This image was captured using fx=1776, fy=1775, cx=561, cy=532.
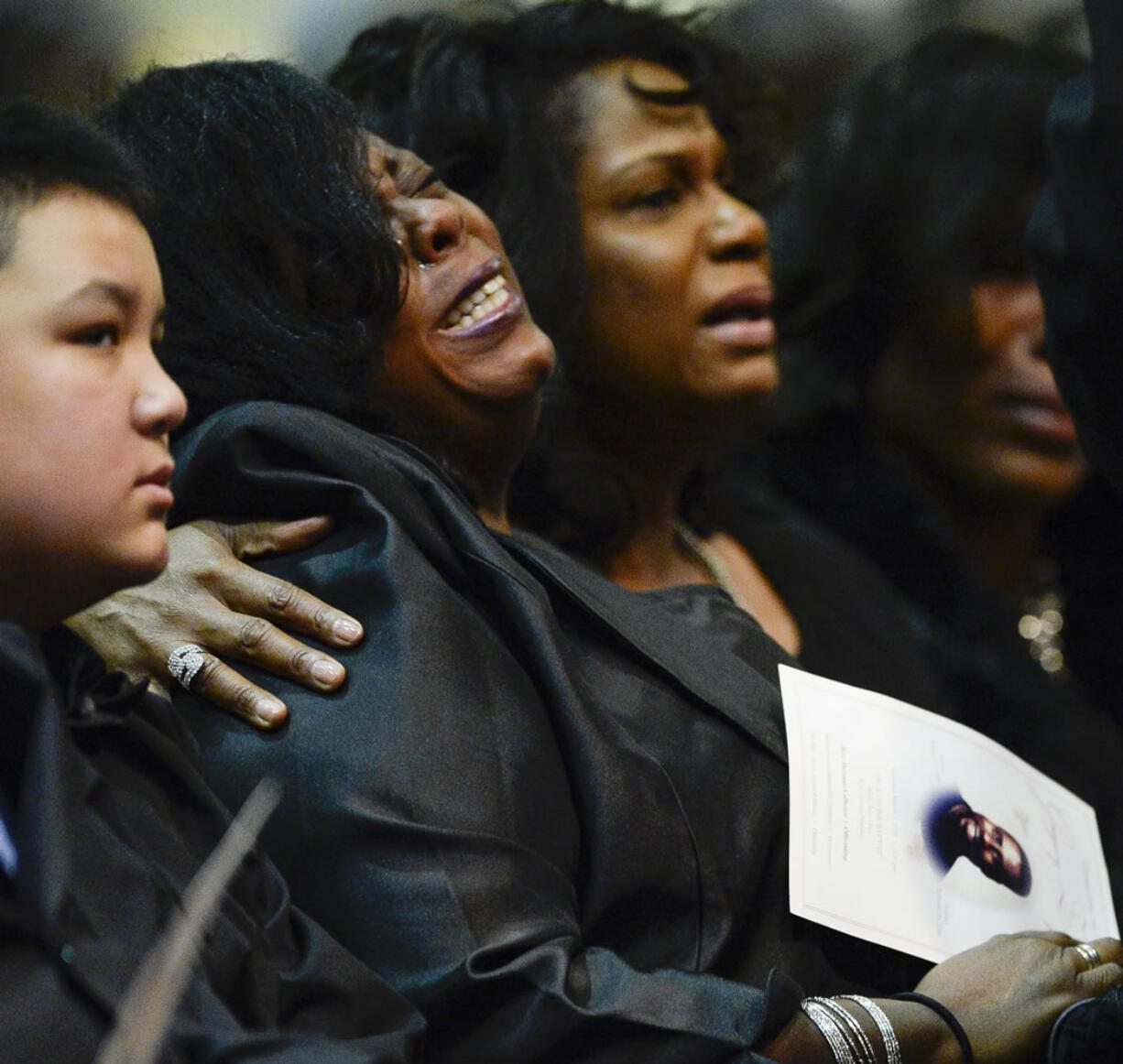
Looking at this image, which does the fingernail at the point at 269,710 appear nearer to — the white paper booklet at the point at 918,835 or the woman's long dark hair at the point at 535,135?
the white paper booklet at the point at 918,835

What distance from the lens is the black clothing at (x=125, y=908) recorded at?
0.89m

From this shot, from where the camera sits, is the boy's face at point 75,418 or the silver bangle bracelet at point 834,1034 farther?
the silver bangle bracelet at point 834,1034

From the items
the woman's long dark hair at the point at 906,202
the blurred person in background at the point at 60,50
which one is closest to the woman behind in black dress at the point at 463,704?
the blurred person in background at the point at 60,50

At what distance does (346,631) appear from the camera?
1.29 m

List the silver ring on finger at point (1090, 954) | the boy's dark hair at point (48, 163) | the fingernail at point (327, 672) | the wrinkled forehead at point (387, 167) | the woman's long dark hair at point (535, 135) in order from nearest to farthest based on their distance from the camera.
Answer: the boy's dark hair at point (48, 163) < the fingernail at point (327, 672) < the silver ring on finger at point (1090, 954) < the wrinkled forehead at point (387, 167) < the woman's long dark hair at point (535, 135)

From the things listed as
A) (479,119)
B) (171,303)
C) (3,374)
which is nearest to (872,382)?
(479,119)

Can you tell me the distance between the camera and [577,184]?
210 centimetres

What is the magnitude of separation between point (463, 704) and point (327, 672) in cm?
10

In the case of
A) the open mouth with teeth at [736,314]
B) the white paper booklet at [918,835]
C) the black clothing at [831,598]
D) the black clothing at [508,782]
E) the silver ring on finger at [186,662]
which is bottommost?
the black clothing at [831,598]

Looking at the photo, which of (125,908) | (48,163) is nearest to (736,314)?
(48,163)

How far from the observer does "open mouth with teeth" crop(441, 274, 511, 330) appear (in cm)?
164

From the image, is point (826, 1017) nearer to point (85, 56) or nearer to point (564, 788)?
point (564, 788)

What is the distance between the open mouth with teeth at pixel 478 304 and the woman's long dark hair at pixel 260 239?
0.10m

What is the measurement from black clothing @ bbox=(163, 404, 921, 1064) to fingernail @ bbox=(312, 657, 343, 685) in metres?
0.01
